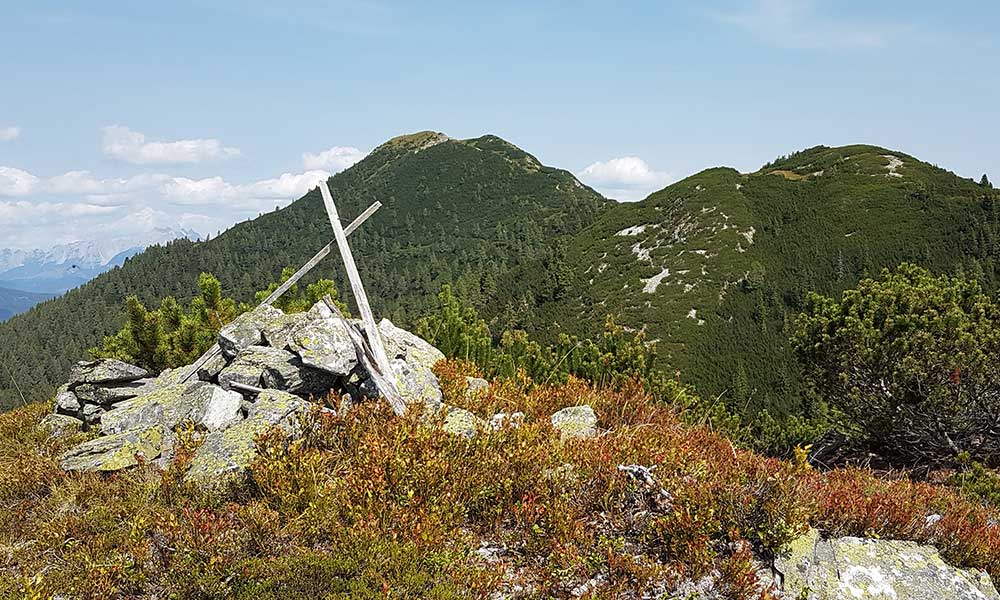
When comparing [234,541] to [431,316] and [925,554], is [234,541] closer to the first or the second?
[925,554]

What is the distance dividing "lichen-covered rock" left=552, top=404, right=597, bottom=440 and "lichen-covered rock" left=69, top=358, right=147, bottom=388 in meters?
7.64

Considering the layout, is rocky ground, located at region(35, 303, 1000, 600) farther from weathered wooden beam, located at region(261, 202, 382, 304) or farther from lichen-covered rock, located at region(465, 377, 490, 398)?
weathered wooden beam, located at region(261, 202, 382, 304)

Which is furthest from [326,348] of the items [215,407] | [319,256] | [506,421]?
[319,256]

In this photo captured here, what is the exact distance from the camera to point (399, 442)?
5.69 meters

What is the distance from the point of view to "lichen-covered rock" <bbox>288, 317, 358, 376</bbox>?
7.76 metres

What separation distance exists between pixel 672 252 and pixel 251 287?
151m

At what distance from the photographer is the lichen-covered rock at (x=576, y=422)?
7.25 meters

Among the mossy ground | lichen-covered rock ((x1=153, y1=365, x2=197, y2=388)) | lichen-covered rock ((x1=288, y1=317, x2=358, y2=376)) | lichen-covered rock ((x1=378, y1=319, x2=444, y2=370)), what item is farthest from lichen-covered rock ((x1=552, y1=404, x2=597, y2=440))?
lichen-covered rock ((x1=153, y1=365, x2=197, y2=388))

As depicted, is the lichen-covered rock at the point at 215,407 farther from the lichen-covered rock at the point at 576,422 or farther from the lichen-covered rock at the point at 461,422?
the lichen-covered rock at the point at 576,422

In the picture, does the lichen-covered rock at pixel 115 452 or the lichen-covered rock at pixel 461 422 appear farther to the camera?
the lichen-covered rock at pixel 461 422

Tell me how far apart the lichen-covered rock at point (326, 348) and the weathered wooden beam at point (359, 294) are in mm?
385

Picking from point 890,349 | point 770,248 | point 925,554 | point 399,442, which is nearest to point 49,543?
point 399,442

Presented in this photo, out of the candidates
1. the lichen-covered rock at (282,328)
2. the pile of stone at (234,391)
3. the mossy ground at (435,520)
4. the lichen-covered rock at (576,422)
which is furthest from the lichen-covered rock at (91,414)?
the lichen-covered rock at (576,422)

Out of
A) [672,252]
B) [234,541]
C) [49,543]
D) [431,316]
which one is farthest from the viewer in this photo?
[672,252]
